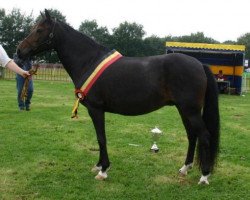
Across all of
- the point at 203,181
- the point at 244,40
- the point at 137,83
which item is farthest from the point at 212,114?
the point at 244,40

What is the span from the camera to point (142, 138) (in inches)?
321

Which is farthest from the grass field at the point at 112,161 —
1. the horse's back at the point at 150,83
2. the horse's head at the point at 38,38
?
the horse's head at the point at 38,38

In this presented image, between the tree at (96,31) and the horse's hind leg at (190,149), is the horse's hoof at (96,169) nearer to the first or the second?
the horse's hind leg at (190,149)

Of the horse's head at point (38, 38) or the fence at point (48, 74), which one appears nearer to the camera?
the horse's head at point (38, 38)

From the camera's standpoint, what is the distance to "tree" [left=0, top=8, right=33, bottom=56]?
4075 cm

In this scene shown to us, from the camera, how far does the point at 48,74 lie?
3155cm

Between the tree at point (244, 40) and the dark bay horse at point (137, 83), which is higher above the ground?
the tree at point (244, 40)

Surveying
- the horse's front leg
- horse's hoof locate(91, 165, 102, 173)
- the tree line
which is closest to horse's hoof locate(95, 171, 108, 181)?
the horse's front leg

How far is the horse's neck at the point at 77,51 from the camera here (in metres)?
5.49

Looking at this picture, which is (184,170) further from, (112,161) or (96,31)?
(96,31)

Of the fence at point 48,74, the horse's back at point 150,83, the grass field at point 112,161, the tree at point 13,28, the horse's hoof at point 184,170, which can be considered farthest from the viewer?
the tree at point 13,28

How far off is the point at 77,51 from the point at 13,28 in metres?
39.3

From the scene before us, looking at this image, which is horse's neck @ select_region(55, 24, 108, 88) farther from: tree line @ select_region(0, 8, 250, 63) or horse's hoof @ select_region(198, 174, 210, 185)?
tree line @ select_region(0, 8, 250, 63)

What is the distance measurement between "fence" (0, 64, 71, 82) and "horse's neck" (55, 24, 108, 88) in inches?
948
